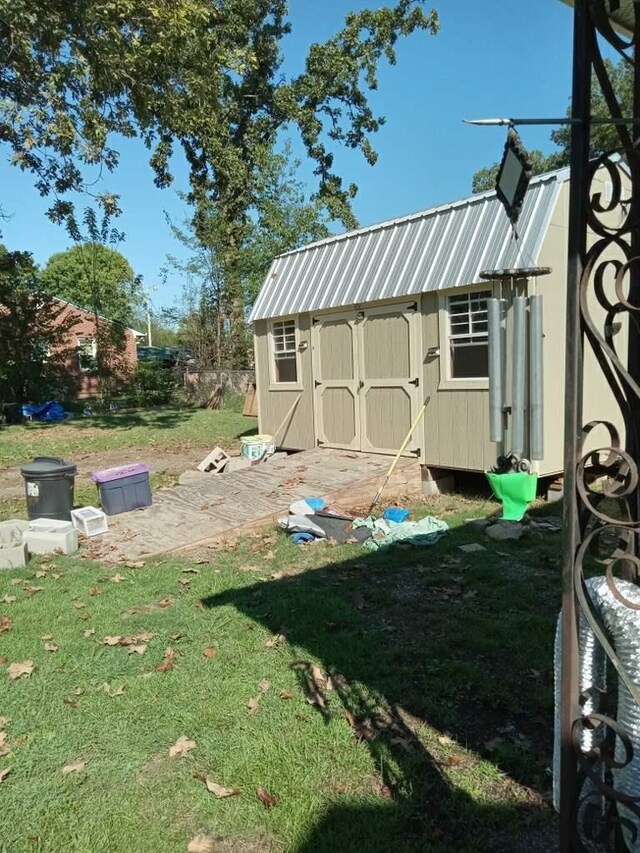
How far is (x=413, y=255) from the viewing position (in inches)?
331

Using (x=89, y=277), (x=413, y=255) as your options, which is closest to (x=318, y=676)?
(x=413, y=255)

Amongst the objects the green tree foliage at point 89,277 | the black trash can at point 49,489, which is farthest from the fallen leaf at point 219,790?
the green tree foliage at point 89,277

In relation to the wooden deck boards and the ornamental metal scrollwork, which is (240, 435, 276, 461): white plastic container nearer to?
the wooden deck boards

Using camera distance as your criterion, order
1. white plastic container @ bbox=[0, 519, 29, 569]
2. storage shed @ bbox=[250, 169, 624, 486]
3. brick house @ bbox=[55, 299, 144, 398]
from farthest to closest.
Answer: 1. brick house @ bbox=[55, 299, 144, 398]
2. storage shed @ bbox=[250, 169, 624, 486]
3. white plastic container @ bbox=[0, 519, 29, 569]

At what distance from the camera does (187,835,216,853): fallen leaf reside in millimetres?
2250

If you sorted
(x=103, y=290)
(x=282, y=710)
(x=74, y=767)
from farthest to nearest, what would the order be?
(x=103, y=290), (x=282, y=710), (x=74, y=767)

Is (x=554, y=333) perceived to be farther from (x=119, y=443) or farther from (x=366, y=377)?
(x=119, y=443)

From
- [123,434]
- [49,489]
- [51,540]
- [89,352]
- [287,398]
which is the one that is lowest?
[51,540]

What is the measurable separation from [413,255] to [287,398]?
3.53 metres

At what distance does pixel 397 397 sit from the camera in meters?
8.64

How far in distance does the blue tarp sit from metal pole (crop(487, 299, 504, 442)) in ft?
66.3

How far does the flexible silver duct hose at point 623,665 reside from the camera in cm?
165

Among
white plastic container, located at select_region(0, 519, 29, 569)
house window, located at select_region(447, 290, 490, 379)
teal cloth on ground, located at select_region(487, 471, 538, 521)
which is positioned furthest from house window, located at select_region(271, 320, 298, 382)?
teal cloth on ground, located at select_region(487, 471, 538, 521)

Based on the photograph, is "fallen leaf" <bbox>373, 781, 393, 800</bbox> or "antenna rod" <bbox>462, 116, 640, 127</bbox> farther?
"fallen leaf" <bbox>373, 781, 393, 800</bbox>
